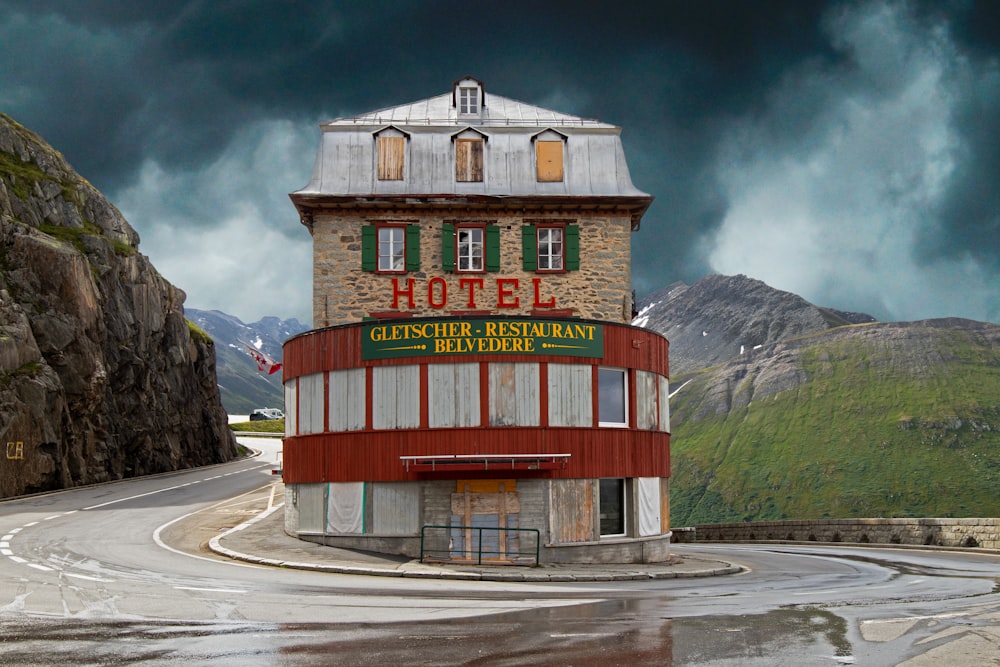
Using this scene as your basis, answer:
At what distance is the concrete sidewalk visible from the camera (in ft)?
69.4

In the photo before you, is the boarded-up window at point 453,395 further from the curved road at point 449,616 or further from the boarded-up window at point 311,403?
the curved road at point 449,616

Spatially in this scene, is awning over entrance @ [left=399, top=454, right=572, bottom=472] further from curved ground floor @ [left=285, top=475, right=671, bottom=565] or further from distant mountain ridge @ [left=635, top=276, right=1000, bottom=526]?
distant mountain ridge @ [left=635, top=276, right=1000, bottom=526]

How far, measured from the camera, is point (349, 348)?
A: 2620 centimetres

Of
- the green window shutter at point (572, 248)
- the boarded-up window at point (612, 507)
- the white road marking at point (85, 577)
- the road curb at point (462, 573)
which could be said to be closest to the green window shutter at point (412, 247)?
the green window shutter at point (572, 248)

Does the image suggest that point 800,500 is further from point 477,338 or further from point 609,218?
point 477,338

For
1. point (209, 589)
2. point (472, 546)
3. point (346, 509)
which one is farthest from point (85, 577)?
point (472, 546)

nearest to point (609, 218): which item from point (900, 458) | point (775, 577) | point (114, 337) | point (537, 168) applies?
point (537, 168)

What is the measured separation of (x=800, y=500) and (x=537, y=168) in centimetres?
13377

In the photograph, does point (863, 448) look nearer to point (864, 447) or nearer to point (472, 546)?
point (864, 447)

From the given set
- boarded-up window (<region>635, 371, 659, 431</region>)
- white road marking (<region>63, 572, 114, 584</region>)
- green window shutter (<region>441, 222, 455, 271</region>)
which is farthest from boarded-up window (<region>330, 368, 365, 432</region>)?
green window shutter (<region>441, 222, 455, 271</region>)

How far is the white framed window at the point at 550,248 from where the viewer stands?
36.3m

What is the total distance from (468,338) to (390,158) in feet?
43.1

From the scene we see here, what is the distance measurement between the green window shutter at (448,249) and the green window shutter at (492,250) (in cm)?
131

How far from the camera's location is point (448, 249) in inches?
1411
